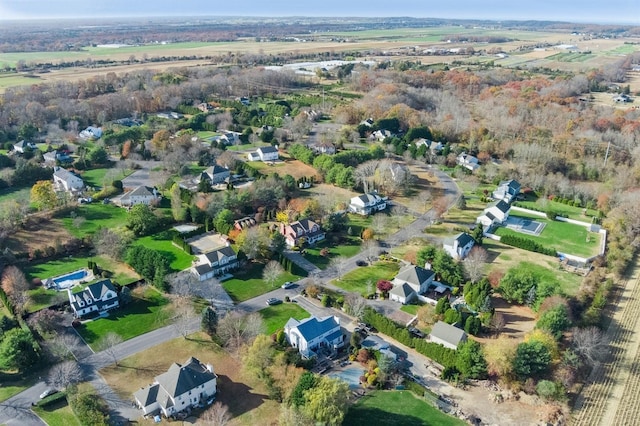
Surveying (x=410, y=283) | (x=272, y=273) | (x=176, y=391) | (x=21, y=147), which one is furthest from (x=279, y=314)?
(x=21, y=147)

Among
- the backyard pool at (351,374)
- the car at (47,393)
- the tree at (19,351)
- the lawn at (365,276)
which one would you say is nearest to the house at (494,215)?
the lawn at (365,276)

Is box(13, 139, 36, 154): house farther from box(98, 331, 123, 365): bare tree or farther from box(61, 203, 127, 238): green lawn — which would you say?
box(98, 331, 123, 365): bare tree

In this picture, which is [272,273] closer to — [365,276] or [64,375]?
[365,276]

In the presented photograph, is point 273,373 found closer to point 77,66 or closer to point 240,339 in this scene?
point 240,339

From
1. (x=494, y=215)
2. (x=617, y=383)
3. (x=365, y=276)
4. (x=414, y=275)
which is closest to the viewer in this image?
(x=617, y=383)

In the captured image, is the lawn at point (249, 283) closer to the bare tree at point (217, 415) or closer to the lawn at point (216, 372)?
the lawn at point (216, 372)

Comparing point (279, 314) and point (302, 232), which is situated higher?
point (302, 232)

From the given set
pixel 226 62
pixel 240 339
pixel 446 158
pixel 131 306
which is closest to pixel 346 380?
pixel 240 339

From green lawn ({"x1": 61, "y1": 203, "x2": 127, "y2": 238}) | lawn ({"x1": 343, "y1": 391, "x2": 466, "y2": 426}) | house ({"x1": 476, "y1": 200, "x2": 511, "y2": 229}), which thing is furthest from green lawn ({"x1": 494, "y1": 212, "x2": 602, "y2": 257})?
green lawn ({"x1": 61, "y1": 203, "x2": 127, "y2": 238})
